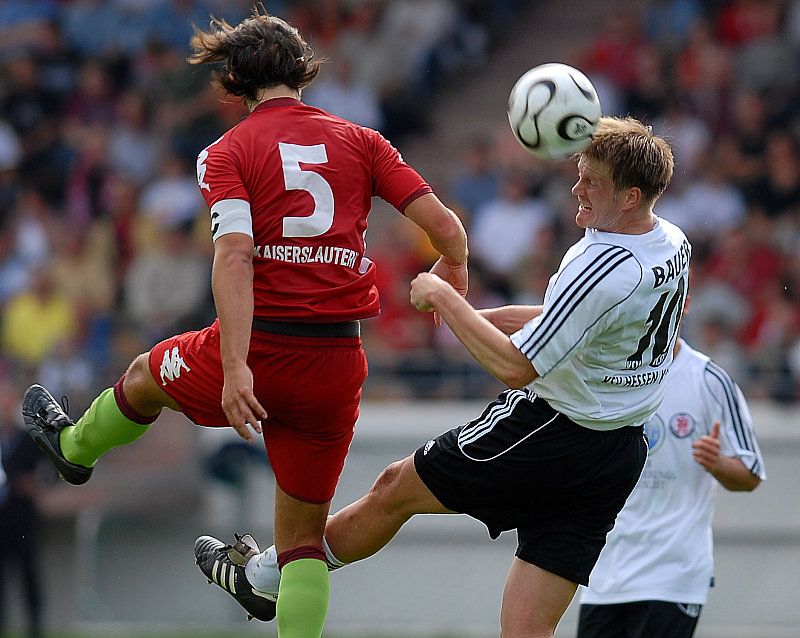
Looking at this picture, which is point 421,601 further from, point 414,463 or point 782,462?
point 414,463

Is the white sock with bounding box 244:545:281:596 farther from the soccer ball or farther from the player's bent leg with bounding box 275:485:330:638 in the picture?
the soccer ball

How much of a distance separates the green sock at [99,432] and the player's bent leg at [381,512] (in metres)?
0.92

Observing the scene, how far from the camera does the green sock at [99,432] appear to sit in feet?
17.5

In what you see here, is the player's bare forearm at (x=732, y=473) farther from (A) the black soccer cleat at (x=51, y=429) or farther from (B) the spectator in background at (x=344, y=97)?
(B) the spectator in background at (x=344, y=97)

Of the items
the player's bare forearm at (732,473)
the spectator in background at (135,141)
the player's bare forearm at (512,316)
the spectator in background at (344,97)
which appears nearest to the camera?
the player's bare forearm at (512,316)

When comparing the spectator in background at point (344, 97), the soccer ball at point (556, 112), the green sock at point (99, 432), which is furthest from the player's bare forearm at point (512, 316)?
the spectator in background at point (344, 97)

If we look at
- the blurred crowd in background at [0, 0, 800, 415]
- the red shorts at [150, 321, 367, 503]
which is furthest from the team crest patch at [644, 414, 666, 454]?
the blurred crowd in background at [0, 0, 800, 415]

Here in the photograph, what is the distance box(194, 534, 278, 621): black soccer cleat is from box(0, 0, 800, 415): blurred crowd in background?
5007 mm

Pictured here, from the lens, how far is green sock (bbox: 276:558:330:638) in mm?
5062

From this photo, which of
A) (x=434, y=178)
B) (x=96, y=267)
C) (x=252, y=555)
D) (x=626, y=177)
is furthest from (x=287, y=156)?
(x=434, y=178)

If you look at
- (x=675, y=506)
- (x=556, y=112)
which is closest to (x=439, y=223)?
(x=556, y=112)

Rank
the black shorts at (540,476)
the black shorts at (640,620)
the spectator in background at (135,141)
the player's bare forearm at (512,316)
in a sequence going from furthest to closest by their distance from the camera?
the spectator in background at (135,141) < the black shorts at (640,620) < the player's bare forearm at (512,316) < the black shorts at (540,476)

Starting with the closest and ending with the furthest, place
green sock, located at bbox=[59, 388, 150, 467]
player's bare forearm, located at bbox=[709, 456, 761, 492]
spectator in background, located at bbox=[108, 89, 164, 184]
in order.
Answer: green sock, located at bbox=[59, 388, 150, 467], player's bare forearm, located at bbox=[709, 456, 761, 492], spectator in background, located at bbox=[108, 89, 164, 184]

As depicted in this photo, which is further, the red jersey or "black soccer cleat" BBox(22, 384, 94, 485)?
Result: "black soccer cleat" BBox(22, 384, 94, 485)
